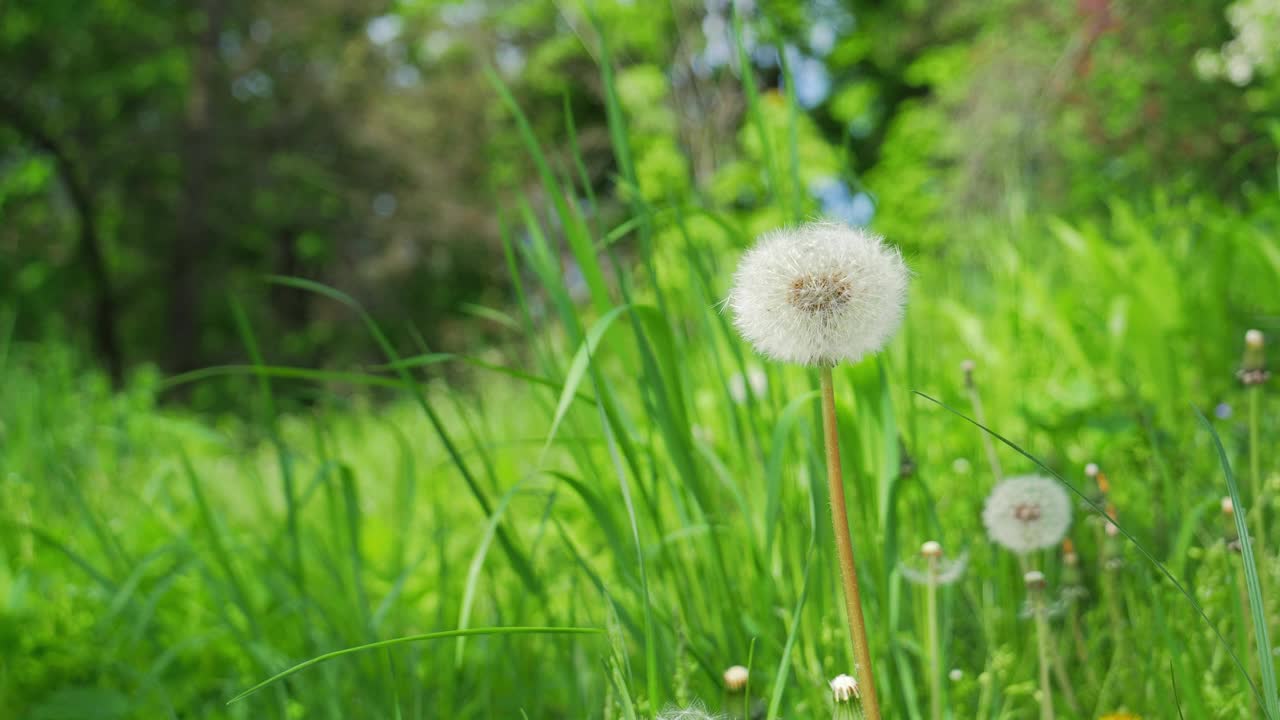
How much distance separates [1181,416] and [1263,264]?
2.62 feet

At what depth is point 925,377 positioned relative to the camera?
159 cm

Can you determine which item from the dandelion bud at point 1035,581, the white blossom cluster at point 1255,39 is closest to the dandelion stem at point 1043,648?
the dandelion bud at point 1035,581

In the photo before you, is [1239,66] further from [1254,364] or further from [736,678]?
[736,678]

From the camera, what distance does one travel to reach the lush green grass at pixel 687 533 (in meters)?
0.95

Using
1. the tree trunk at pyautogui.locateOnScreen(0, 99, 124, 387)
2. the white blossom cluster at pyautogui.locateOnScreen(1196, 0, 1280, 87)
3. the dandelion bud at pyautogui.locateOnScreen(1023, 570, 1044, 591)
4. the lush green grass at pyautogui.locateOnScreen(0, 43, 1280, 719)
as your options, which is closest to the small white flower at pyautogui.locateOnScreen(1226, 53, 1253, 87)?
the white blossom cluster at pyautogui.locateOnScreen(1196, 0, 1280, 87)

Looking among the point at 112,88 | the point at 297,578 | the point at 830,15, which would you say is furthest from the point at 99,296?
the point at 297,578

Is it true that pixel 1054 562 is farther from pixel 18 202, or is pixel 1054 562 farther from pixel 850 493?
pixel 18 202

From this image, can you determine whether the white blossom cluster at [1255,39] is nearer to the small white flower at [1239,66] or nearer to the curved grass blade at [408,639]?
the small white flower at [1239,66]

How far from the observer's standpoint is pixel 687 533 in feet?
3.23

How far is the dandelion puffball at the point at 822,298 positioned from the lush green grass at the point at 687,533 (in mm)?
138

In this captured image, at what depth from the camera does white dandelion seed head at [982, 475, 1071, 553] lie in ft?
2.92

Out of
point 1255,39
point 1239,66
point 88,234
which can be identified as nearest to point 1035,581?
point 1255,39

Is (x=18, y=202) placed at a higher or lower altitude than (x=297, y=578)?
higher

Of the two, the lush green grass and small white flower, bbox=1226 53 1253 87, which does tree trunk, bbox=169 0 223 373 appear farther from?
small white flower, bbox=1226 53 1253 87
